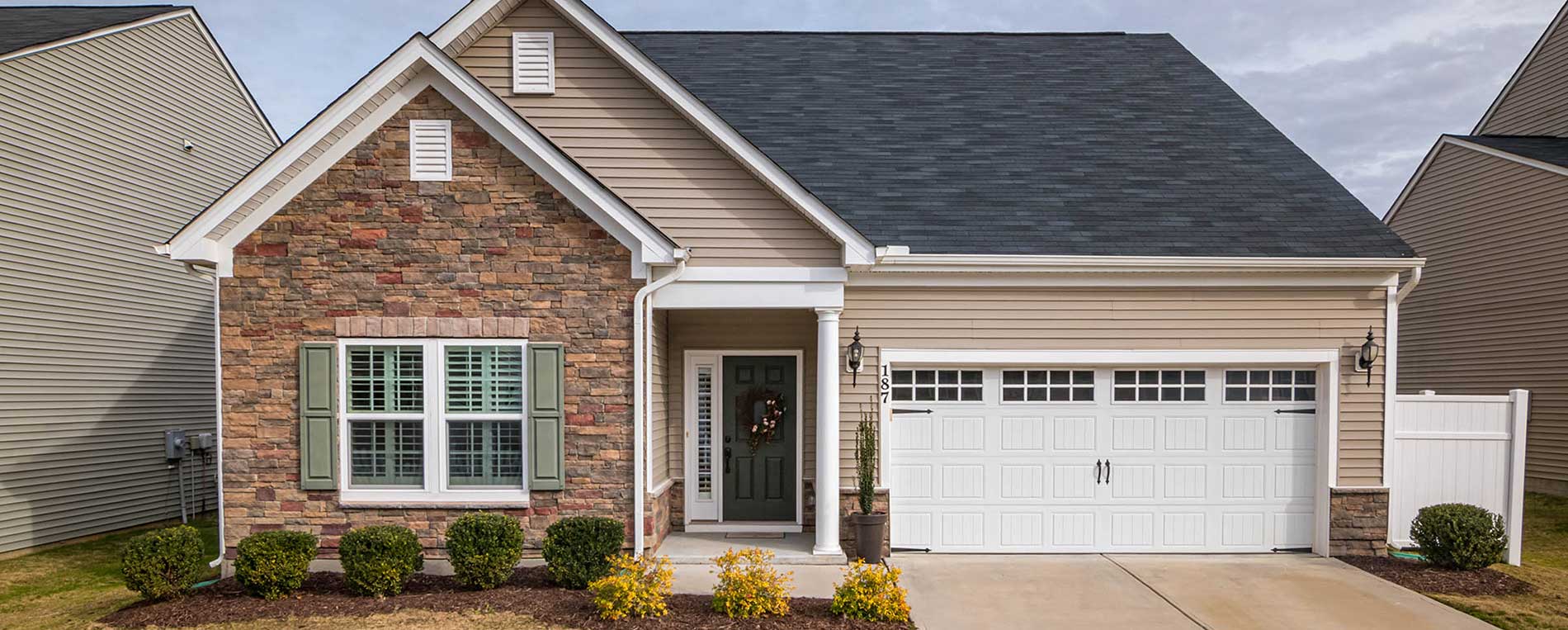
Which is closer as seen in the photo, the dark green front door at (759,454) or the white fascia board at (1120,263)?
the white fascia board at (1120,263)

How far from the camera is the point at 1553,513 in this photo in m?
12.3

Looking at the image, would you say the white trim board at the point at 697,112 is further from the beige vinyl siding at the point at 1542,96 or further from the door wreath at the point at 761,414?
the beige vinyl siding at the point at 1542,96

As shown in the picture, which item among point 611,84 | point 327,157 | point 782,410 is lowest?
point 782,410

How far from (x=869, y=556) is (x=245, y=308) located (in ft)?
20.7

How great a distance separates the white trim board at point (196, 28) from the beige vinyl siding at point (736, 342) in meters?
8.16

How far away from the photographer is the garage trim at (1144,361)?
9414 mm

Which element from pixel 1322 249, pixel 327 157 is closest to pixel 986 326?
pixel 1322 249

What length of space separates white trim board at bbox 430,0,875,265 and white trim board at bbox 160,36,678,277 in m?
1.22

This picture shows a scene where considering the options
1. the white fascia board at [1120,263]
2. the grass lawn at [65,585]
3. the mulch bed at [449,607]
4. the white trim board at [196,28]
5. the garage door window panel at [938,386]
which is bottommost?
the grass lawn at [65,585]

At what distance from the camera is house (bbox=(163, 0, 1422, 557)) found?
8.36m

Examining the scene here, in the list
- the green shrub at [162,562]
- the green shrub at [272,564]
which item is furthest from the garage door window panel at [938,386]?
the green shrub at [162,562]

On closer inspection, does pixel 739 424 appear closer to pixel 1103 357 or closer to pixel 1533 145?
pixel 1103 357

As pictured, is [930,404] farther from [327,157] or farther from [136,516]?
[136,516]

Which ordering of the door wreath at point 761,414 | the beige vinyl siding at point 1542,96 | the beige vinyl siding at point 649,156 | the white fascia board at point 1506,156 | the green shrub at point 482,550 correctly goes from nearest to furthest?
1. the green shrub at point 482,550
2. the beige vinyl siding at point 649,156
3. the door wreath at point 761,414
4. the white fascia board at point 1506,156
5. the beige vinyl siding at point 1542,96
